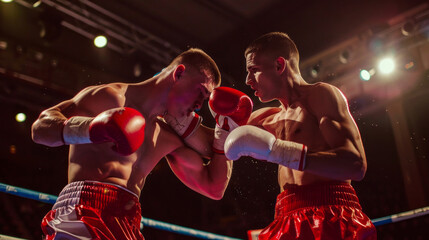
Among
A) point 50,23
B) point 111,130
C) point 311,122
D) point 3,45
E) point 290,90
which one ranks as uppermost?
point 3,45

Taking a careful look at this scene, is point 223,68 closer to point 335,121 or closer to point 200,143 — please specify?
point 200,143

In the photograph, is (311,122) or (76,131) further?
(311,122)

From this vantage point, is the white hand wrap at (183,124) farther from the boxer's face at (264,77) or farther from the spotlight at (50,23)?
the spotlight at (50,23)

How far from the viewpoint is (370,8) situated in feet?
19.4

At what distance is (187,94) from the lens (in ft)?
7.73

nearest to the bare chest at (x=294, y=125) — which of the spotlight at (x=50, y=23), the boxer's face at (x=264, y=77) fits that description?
the boxer's face at (x=264, y=77)

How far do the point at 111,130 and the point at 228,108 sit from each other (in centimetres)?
70

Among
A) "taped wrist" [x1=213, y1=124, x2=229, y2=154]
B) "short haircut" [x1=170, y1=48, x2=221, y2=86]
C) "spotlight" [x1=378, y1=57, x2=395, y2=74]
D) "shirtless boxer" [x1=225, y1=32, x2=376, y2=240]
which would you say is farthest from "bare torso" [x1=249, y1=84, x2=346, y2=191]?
"spotlight" [x1=378, y1=57, x2=395, y2=74]

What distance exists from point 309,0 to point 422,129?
247 centimetres

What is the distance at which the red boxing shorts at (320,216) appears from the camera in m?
1.65

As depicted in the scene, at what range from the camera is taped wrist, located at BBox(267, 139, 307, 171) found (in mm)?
1587

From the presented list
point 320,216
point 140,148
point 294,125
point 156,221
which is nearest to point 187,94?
point 140,148

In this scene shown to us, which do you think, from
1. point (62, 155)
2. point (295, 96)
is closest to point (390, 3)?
point (295, 96)

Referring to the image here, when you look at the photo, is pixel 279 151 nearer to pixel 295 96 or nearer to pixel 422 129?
pixel 295 96
